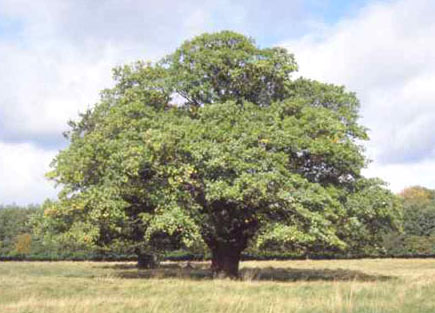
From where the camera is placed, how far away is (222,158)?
22.8m

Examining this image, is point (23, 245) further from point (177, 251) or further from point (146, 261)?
point (146, 261)

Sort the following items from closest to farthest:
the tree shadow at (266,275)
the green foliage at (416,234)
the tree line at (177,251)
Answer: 1. the tree shadow at (266,275)
2. the tree line at (177,251)
3. the green foliage at (416,234)

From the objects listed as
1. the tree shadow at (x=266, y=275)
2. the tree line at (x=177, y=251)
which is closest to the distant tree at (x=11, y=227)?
the tree line at (x=177, y=251)

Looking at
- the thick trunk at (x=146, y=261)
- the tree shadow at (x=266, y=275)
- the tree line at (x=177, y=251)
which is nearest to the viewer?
the tree shadow at (x=266, y=275)

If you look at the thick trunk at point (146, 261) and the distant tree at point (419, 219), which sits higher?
the distant tree at point (419, 219)

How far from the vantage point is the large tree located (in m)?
23.2

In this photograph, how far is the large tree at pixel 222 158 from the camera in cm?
2320

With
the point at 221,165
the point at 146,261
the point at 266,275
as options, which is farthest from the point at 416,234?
the point at 221,165

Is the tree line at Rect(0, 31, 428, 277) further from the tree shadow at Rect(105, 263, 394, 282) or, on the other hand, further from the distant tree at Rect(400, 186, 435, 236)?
the distant tree at Rect(400, 186, 435, 236)

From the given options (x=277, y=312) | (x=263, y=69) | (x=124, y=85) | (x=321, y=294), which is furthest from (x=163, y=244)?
(x=277, y=312)

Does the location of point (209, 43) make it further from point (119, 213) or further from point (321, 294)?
point (321, 294)

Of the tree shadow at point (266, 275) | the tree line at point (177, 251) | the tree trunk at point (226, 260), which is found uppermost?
the tree line at point (177, 251)

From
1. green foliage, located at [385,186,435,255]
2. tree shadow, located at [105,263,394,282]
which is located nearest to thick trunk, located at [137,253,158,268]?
tree shadow, located at [105,263,394,282]

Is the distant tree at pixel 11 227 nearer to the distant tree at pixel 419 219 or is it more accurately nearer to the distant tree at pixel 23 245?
the distant tree at pixel 23 245
